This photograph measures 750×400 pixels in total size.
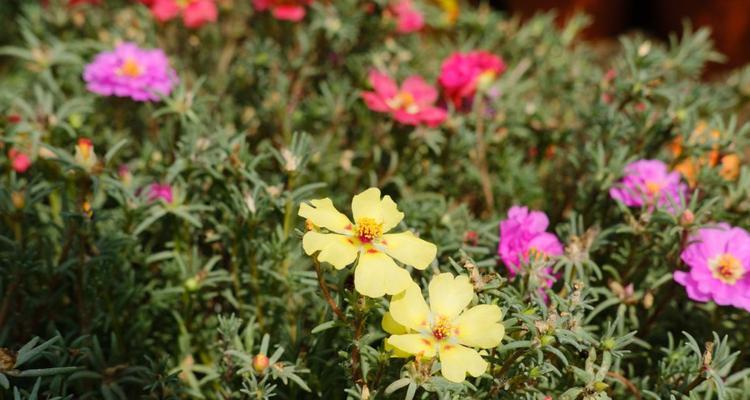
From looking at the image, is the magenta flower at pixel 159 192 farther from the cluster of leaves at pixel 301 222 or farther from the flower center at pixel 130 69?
the flower center at pixel 130 69

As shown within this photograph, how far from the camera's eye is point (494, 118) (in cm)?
220

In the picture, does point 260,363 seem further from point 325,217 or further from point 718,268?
point 718,268

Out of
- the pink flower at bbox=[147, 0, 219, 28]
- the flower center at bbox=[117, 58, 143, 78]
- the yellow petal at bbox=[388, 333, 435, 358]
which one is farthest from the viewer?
the pink flower at bbox=[147, 0, 219, 28]

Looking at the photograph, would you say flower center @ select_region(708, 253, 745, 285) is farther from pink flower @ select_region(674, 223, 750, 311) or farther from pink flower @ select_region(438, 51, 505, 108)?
pink flower @ select_region(438, 51, 505, 108)

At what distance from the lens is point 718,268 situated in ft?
4.74

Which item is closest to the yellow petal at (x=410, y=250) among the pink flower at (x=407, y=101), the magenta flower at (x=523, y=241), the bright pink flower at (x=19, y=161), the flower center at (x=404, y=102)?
the magenta flower at (x=523, y=241)

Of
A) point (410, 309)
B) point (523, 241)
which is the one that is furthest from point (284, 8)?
point (410, 309)

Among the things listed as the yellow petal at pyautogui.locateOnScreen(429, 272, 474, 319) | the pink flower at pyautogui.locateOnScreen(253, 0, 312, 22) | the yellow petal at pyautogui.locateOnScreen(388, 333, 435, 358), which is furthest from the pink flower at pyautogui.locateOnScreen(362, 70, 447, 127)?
the yellow petal at pyautogui.locateOnScreen(388, 333, 435, 358)

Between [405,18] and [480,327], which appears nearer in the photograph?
[480,327]

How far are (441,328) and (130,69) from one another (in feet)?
4.22

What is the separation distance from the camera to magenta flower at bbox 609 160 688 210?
1.60 meters

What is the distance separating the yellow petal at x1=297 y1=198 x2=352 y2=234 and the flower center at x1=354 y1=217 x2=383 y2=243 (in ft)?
0.05

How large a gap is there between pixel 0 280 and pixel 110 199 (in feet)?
1.38

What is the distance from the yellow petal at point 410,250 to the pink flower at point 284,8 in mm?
1398
